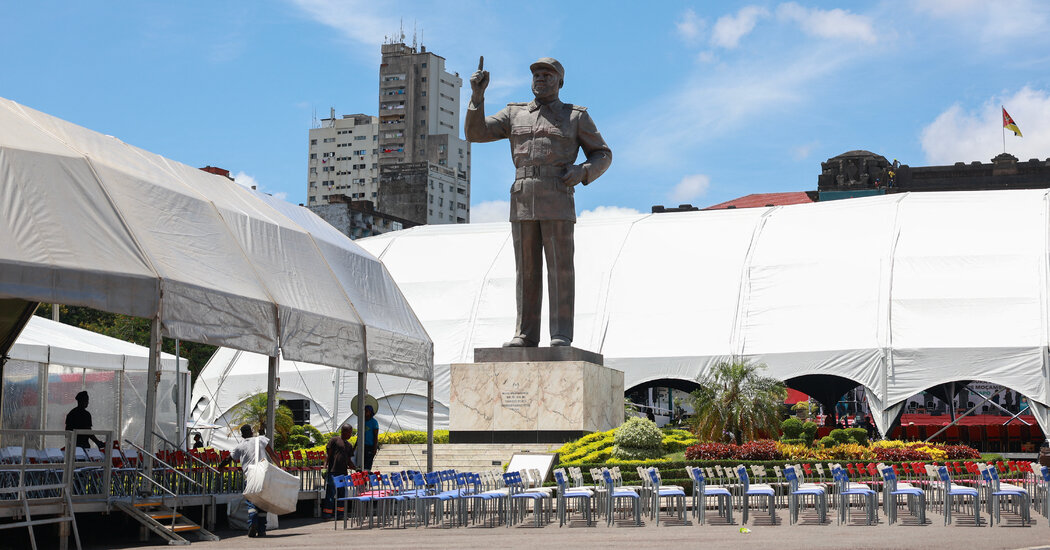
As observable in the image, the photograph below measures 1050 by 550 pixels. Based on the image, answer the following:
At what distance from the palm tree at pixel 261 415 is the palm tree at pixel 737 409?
13.7 metres

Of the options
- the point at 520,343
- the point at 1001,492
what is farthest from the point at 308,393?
the point at 1001,492

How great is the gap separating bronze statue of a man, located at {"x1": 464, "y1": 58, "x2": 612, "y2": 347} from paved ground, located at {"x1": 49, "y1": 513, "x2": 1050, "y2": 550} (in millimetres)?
9101

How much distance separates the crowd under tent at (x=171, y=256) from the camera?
48.2 ft

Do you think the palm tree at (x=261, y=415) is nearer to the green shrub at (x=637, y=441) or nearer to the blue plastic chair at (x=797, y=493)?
the green shrub at (x=637, y=441)

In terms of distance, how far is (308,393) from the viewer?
4572 centimetres

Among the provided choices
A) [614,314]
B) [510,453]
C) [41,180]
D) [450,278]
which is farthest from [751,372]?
[41,180]

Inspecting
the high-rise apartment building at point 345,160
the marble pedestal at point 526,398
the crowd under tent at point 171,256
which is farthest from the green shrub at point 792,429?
the high-rise apartment building at point 345,160

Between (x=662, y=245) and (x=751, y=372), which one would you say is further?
(x=662, y=245)

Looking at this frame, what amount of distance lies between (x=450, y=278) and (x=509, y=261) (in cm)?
255

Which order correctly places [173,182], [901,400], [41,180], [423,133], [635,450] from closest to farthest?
[41,180] < [173,182] < [635,450] < [901,400] < [423,133]

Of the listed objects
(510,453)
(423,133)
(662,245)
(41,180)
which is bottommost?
(510,453)

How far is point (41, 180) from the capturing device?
15109 mm

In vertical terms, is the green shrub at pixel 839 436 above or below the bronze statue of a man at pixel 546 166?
below

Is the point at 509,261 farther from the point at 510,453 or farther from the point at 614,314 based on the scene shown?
the point at 510,453
